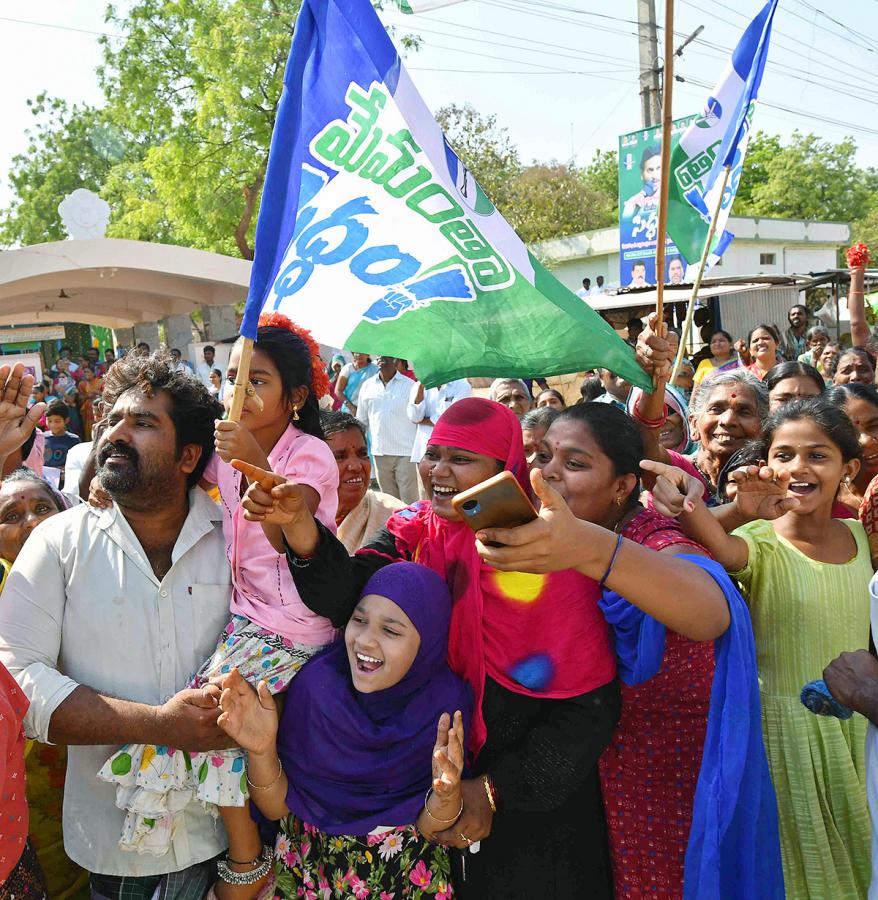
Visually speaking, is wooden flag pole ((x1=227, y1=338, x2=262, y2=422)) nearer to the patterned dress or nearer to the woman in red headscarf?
the woman in red headscarf

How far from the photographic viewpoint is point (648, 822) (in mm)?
2279

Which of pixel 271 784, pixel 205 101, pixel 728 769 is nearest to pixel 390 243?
pixel 271 784

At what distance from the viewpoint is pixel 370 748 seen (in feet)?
7.16

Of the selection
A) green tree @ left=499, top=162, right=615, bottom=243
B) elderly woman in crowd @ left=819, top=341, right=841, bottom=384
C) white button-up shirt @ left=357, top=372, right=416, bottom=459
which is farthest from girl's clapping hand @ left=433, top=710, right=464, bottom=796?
green tree @ left=499, top=162, right=615, bottom=243

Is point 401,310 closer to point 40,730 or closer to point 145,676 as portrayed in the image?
point 145,676

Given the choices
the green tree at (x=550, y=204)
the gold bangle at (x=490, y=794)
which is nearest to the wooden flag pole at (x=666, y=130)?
the gold bangle at (x=490, y=794)

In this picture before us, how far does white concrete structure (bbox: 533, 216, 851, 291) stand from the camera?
2805cm

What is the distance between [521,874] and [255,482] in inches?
48.8

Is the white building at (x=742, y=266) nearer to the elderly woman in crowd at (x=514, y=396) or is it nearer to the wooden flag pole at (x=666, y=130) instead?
the elderly woman in crowd at (x=514, y=396)

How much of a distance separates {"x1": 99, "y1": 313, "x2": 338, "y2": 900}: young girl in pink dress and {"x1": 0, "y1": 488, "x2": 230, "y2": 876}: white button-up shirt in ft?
0.19

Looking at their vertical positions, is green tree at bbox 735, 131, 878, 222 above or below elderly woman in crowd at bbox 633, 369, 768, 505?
above

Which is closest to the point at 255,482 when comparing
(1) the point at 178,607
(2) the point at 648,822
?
(1) the point at 178,607

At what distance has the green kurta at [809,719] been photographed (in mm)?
2414

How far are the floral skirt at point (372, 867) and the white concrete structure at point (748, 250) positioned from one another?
86.9 ft
